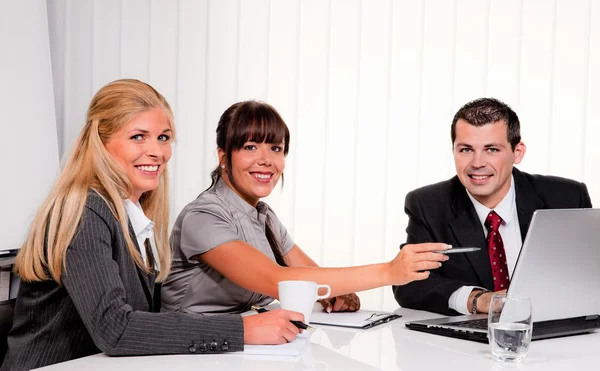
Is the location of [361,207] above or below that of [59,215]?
below

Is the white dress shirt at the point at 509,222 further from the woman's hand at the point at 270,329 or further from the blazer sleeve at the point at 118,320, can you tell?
the blazer sleeve at the point at 118,320

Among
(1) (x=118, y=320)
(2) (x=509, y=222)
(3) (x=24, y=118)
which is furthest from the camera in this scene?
(3) (x=24, y=118)

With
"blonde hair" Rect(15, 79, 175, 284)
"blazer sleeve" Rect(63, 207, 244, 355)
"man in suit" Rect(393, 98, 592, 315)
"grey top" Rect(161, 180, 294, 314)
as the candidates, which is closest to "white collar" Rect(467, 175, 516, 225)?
"man in suit" Rect(393, 98, 592, 315)

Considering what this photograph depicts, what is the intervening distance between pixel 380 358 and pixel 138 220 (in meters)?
0.73

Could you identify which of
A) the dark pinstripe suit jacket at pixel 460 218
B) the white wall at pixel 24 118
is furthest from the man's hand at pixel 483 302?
the white wall at pixel 24 118

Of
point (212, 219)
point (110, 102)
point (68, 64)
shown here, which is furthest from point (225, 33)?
point (110, 102)

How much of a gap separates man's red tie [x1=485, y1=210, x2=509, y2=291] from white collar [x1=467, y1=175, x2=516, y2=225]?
0.20ft

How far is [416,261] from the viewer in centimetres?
187

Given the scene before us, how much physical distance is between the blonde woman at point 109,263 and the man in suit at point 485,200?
0.93m

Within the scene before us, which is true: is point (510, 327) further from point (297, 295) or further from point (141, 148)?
point (141, 148)

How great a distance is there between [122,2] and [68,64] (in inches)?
17.4

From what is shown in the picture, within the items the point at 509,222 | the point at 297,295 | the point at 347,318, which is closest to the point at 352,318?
the point at 347,318

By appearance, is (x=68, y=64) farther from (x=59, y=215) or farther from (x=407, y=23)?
(x=59, y=215)

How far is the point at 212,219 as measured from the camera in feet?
7.22
